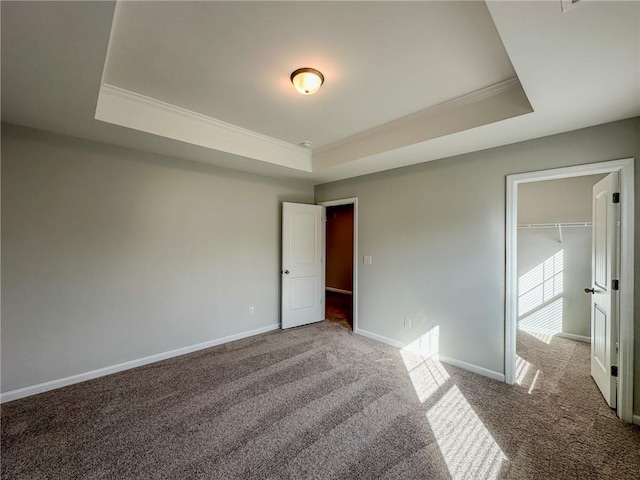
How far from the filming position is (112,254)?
9.46ft

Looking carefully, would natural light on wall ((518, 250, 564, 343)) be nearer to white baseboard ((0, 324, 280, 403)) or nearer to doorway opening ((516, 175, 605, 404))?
doorway opening ((516, 175, 605, 404))

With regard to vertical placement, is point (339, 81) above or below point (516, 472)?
above

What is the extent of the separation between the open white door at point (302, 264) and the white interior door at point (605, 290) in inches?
134

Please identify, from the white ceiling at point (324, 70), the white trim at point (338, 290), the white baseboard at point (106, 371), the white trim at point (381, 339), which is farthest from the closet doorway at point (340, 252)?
the white ceiling at point (324, 70)

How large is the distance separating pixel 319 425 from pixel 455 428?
40.6 inches

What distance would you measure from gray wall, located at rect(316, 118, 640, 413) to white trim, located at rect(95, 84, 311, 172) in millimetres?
1430

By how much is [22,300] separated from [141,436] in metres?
1.71

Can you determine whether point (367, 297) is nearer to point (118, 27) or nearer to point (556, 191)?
point (556, 191)

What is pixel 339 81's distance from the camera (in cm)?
218

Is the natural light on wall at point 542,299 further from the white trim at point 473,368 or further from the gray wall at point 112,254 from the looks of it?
the gray wall at point 112,254

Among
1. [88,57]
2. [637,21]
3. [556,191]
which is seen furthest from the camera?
[556,191]

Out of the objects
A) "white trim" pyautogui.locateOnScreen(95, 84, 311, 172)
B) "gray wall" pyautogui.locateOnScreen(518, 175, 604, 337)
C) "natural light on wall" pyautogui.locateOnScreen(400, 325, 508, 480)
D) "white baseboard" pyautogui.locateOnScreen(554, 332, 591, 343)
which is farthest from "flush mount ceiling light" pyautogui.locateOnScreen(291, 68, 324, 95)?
"white baseboard" pyautogui.locateOnScreen(554, 332, 591, 343)

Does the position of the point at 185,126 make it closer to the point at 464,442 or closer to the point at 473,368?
the point at 464,442

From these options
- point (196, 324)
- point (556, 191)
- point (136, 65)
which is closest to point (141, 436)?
point (196, 324)
